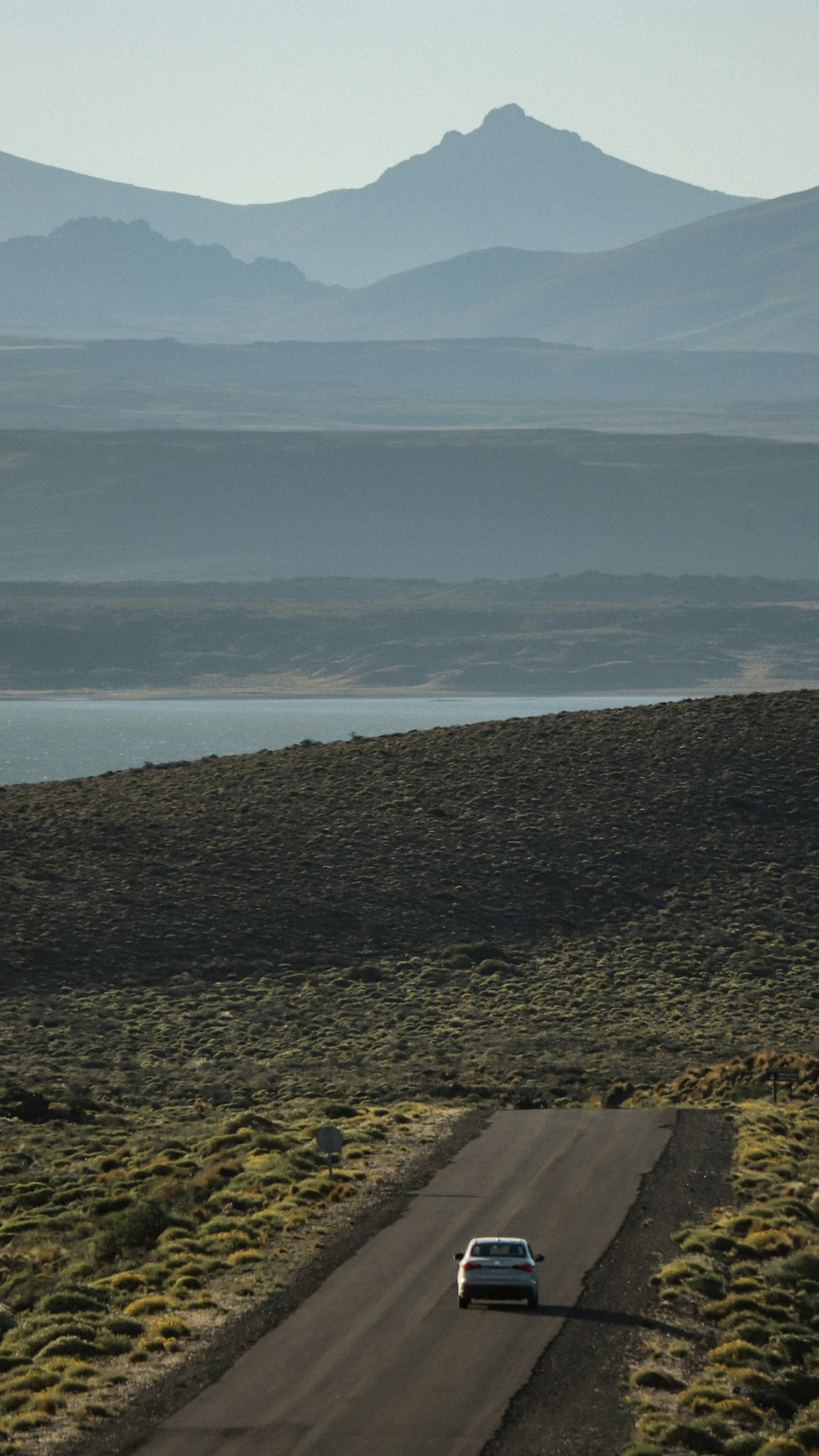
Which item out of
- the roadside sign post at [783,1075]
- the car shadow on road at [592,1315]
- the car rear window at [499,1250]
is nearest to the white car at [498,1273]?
the car rear window at [499,1250]

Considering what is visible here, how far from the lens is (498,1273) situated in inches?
736

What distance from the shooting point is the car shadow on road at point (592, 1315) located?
1861cm

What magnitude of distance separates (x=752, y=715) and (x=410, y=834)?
17.8 metres

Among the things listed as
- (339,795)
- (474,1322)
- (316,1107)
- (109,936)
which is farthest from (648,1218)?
(339,795)

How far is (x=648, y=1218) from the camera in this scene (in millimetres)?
23203

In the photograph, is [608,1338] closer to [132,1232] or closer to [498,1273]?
[498,1273]

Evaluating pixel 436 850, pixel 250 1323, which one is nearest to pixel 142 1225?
A: pixel 250 1323

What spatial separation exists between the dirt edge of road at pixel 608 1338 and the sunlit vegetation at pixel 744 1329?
8.3 inches

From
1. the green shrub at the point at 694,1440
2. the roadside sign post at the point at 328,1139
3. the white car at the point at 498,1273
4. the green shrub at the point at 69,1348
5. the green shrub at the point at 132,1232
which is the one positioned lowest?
the green shrub at the point at 694,1440

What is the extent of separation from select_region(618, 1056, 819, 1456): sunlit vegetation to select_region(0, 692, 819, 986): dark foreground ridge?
81.4 feet

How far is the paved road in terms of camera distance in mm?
15383

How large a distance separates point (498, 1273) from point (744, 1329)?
8.26 feet

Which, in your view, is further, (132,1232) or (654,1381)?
(132,1232)

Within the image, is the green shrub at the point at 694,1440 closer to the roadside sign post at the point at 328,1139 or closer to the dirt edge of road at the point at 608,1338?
the dirt edge of road at the point at 608,1338
